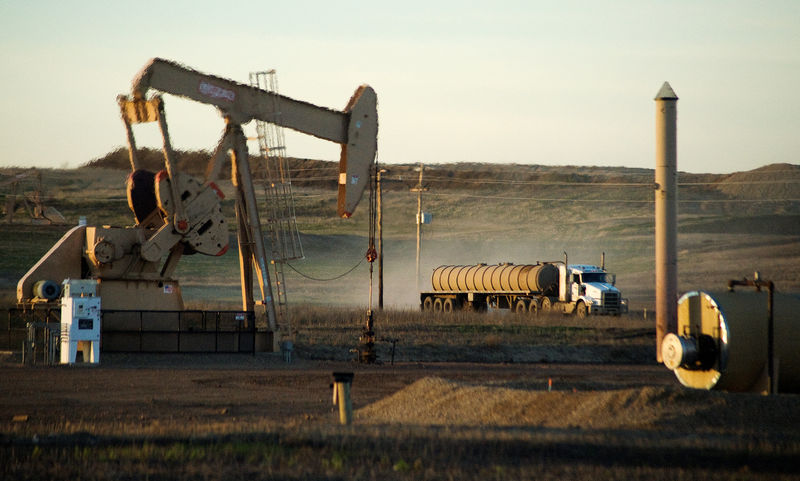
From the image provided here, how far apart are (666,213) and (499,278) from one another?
23668 millimetres

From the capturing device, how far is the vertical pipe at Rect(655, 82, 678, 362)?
21.1m

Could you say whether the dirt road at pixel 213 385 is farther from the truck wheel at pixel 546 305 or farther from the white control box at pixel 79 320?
the truck wheel at pixel 546 305

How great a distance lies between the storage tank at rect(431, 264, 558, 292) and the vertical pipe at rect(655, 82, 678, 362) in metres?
21.3

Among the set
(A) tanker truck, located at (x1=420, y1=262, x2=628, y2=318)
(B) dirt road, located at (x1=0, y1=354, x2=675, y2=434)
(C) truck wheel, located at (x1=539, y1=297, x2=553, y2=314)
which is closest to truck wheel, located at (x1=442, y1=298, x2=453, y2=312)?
(A) tanker truck, located at (x1=420, y1=262, x2=628, y2=318)

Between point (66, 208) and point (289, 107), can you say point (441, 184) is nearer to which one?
point (66, 208)

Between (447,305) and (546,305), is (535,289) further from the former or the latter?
(447,305)

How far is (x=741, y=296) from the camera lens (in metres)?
16.8

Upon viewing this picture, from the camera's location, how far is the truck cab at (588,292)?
40.6m

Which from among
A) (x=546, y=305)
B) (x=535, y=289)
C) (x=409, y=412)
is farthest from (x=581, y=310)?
(x=409, y=412)

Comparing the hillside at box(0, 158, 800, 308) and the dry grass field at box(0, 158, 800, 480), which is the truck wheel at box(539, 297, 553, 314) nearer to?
the dry grass field at box(0, 158, 800, 480)

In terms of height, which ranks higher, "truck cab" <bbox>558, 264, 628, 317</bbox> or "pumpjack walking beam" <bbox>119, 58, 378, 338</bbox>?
"pumpjack walking beam" <bbox>119, 58, 378, 338</bbox>

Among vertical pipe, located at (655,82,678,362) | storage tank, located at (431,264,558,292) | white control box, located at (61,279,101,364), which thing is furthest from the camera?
storage tank, located at (431,264,558,292)

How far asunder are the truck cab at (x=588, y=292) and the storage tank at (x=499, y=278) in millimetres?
652

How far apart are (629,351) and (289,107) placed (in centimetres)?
1174
